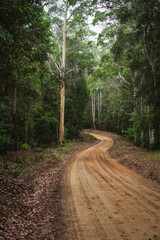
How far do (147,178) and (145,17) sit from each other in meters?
9.78

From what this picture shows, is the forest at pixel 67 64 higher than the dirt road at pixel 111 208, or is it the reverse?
the forest at pixel 67 64

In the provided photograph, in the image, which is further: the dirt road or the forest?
the forest

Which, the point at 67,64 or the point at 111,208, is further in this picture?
the point at 67,64

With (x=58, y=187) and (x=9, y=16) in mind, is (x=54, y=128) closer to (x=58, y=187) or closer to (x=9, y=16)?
(x=58, y=187)

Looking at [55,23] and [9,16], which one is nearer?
[9,16]

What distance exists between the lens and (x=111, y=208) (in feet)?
13.2

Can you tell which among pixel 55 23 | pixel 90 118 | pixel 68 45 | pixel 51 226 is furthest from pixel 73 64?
pixel 90 118

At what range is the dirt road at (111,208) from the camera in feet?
10.0

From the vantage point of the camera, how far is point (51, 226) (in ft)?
11.1

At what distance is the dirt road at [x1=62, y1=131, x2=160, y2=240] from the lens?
3.06 metres

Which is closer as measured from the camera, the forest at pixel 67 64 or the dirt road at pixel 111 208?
the dirt road at pixel 111 208

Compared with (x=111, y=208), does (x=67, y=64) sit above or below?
above

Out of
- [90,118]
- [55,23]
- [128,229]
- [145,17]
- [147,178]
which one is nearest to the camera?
[128,229]

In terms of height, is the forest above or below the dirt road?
above
